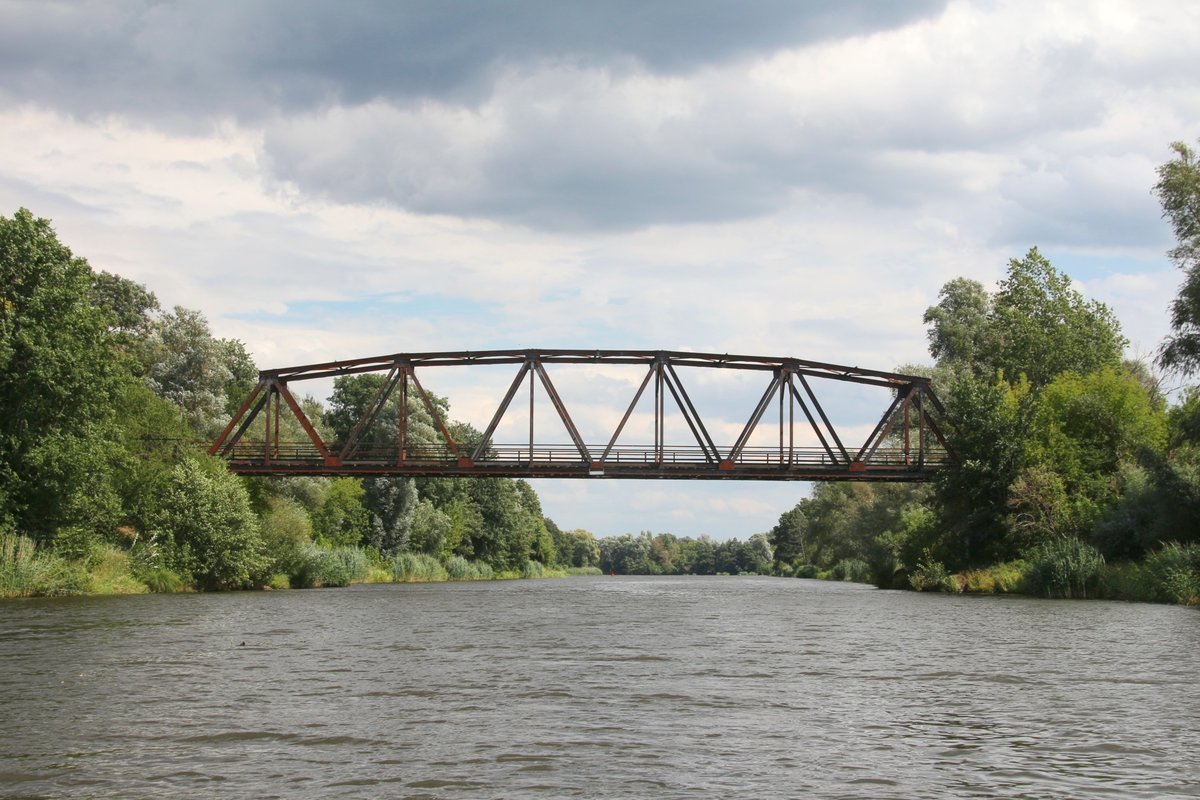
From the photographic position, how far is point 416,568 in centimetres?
9019

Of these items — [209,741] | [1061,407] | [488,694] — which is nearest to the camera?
[209,741]

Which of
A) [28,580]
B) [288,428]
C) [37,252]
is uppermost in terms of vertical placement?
[37,252]

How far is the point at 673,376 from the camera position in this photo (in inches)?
2625

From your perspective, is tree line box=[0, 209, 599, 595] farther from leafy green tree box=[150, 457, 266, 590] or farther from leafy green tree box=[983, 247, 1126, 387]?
leafy green tree box=[983, 247, 1126, 387]

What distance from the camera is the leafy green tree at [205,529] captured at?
177 ft

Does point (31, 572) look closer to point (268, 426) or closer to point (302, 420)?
point (268, 426)

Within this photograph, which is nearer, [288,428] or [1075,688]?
[1075,688]

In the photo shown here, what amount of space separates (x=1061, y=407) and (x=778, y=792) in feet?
183

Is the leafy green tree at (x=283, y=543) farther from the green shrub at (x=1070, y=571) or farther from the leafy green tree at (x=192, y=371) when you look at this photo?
the green shrub at (x=1070, y=571)

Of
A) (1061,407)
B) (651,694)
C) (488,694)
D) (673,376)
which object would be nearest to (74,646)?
(488,694)

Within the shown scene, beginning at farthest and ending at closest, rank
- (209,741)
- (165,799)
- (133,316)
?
1. (133,316)
2. (209,741)
3. (165,799)

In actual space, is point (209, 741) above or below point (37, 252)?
below

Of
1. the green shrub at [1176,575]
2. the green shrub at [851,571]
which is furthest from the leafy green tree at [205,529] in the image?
the green shrub at [851,571]

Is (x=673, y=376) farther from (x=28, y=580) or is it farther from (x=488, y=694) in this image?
(x=488, y=694)
